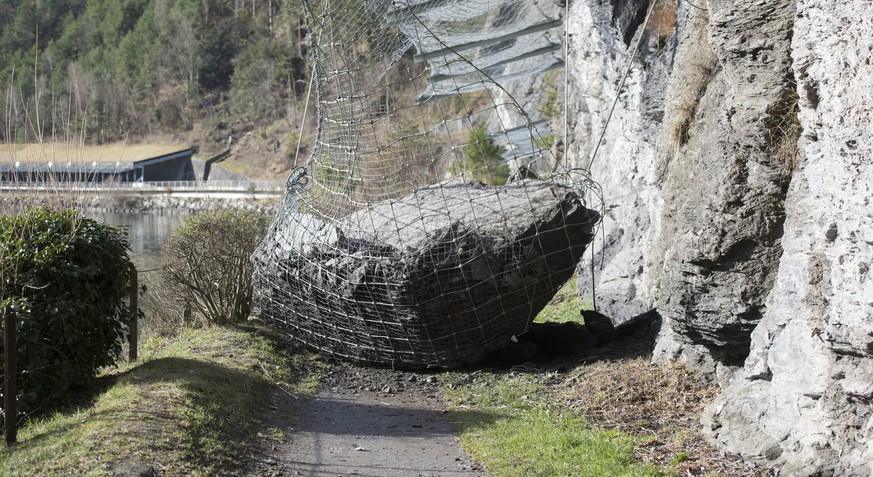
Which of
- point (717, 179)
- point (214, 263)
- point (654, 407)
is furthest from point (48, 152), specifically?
point (717, 179)

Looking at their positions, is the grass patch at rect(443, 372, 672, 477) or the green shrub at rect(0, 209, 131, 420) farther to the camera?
the green shrub at rect(0, 209, 131, 420)

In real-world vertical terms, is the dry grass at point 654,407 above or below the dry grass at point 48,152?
below

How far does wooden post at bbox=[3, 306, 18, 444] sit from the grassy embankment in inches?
131

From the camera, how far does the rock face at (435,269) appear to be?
827 cm

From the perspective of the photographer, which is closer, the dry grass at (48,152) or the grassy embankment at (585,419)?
the grassy embankment at (585,419)

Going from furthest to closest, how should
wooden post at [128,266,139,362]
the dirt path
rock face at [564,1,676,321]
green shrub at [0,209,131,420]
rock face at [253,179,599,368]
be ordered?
1. rock face at [564,1,676,321]
2. rock face at [253,179,599,368]
3. wooden post at [128,266,139,362]
4. green shrub at [0,209,131,420]
5. the dirt path

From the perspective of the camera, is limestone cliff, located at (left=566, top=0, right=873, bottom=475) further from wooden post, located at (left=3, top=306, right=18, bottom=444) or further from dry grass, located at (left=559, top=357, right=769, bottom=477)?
wooden post, located at (left=3, top=306, right=18, bottom=444)

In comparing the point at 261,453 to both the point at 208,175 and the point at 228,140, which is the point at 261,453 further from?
the point at 228,140

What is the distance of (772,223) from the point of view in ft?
20.8

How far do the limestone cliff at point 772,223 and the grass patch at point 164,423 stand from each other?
3.62m

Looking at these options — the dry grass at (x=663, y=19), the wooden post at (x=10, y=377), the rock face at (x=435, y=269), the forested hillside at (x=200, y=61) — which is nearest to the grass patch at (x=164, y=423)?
the wooden post at (x=10, y=377)

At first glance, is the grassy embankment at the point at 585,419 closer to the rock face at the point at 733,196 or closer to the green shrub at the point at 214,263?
the rock face at the point at 733,196

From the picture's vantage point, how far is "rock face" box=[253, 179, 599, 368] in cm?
827

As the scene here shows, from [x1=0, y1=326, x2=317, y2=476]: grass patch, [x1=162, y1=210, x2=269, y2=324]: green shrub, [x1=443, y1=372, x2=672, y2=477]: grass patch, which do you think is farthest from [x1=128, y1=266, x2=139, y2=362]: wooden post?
[x1=443, y1=372, x2=672, y2=477]: grass patch
